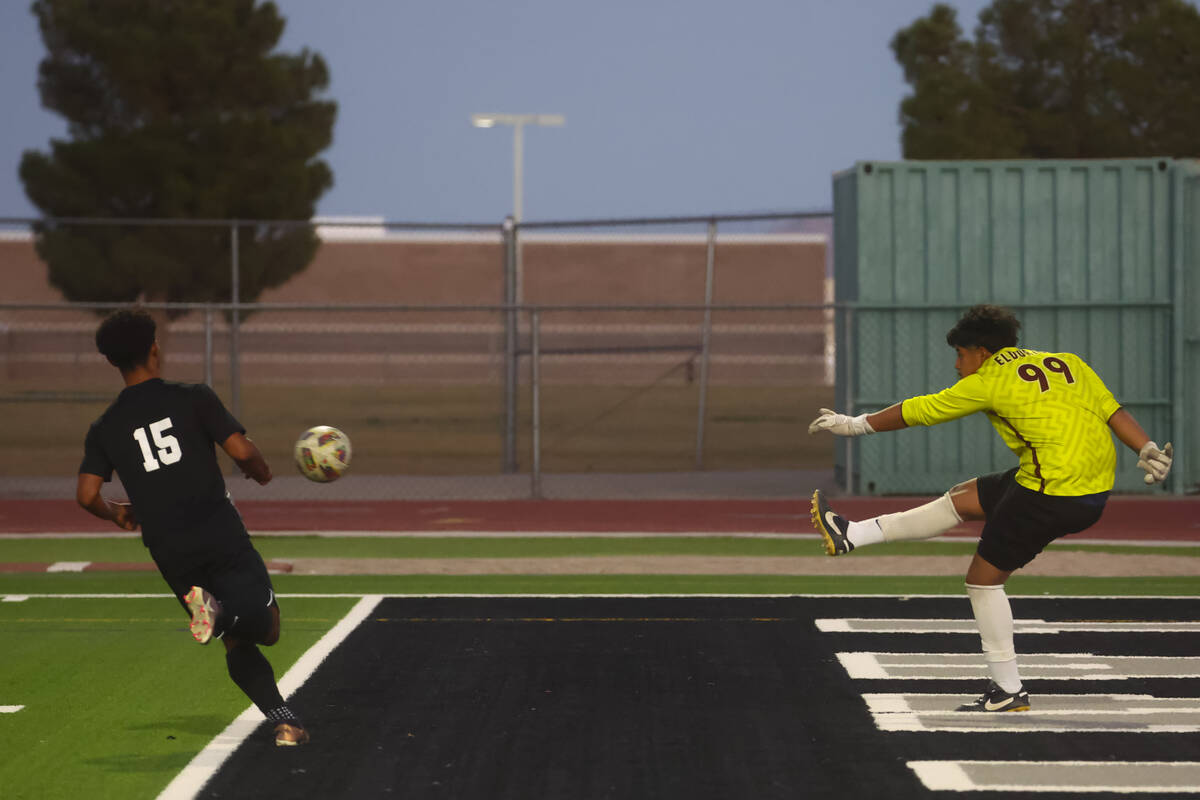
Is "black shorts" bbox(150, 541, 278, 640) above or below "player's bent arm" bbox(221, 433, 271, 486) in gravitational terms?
below

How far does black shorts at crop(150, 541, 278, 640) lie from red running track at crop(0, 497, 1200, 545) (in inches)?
373

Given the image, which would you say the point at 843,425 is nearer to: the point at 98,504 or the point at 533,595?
the point at 98,504

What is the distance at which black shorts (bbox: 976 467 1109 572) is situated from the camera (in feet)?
23.8

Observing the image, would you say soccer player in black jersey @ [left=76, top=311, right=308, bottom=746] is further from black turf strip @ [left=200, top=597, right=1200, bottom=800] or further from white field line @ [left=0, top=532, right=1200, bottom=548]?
white field line @ [left=0, top=532, right=1200, bottom=548]

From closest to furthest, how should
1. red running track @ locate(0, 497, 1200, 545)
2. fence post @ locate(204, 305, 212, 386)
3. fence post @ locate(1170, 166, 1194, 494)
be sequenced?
1. red running track @ locate(0, 497, 1200, 545)
2. fence post @ locate(204, 305, 212, 386)
3. fence post @ locate(1170, 166, 1194, 494)

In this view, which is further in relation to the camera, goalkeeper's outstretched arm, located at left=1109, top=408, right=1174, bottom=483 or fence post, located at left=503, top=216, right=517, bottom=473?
fence post, located at left=503, top=216, right=517, bottom=473

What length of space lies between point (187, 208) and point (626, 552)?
26222mm

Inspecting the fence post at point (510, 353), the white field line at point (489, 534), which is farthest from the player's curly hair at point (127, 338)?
the fence post at point (510, 353)

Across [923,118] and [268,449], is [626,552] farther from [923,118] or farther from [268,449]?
[923,118]

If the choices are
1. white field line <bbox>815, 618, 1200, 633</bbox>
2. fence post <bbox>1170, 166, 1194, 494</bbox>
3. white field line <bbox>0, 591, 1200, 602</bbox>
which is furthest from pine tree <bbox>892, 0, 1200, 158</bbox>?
white field line <bbox>815, 618, 1200, 633</bbox>

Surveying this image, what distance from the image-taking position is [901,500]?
1859 cm

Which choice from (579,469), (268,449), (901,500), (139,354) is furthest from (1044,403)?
(268,449)

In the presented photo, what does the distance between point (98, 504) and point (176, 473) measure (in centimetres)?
34

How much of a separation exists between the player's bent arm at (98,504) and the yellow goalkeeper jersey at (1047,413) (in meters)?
→ 3.33
